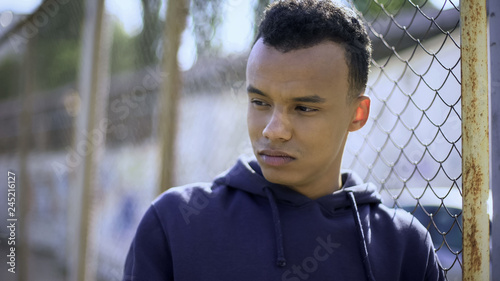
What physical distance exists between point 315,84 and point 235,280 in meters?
0.65

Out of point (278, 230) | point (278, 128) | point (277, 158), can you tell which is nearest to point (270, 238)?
point (278, 230)

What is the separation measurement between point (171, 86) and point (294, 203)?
1.11 m

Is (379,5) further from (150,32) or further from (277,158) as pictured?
(150,32)

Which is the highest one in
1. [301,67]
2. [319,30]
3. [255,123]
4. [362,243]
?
[319,30]

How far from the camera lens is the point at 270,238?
1617mm

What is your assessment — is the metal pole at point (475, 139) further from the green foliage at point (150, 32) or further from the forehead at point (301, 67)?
the green foliage at point (150, 32)

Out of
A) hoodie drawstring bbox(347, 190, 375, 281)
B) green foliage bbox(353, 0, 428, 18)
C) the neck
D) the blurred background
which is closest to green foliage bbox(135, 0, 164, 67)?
the blurred background

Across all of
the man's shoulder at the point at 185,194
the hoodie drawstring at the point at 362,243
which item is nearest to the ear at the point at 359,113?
the hoodie drawstring at the point at 362,243

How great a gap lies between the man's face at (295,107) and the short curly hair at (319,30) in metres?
0.03

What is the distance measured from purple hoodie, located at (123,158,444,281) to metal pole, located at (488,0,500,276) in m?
0.35

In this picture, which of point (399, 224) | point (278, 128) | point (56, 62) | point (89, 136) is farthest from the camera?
point (56, 62)

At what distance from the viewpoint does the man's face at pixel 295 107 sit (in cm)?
154

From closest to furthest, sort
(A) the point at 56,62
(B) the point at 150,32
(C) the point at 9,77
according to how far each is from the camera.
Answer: (B) the point at 150,32, (A) the point at 56,62, (C) the point at 9,77

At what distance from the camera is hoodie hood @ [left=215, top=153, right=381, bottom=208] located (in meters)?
1.70
